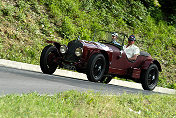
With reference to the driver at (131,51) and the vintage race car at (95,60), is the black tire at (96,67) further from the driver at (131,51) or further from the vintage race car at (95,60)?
the driver at (131,51)

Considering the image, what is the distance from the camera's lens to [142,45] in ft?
70.1

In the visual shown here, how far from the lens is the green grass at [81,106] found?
4.81m

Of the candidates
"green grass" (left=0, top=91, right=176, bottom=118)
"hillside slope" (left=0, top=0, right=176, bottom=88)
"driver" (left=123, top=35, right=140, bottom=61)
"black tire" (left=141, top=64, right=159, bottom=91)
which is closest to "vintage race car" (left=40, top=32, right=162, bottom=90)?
"black tire" (left=141, top=64, right=159, bottom=91)

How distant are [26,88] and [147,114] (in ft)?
8.00

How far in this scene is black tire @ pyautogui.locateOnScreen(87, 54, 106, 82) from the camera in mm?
9523

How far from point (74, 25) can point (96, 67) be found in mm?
8463

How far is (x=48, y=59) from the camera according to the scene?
10.4 m

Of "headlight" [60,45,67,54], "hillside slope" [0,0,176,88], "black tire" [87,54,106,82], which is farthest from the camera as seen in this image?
"hillside slope" [0,0,176,88]

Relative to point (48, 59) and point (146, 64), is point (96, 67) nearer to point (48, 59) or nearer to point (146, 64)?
point (48, 59)

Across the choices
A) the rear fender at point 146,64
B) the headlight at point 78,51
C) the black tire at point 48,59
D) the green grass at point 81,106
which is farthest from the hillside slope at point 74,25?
the green grass at point 81,106

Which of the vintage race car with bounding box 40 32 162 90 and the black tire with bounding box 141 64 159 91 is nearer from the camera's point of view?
the vintage race car with bounding box 40 32 162 90

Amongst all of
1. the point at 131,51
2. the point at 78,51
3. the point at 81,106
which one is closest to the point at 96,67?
the point at 78,51

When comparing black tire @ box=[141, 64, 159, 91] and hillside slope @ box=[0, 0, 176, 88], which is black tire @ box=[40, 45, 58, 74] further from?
black tire @ box=[141, 64, 159, 91]

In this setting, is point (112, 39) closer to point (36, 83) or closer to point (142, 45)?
point (36, 83)
